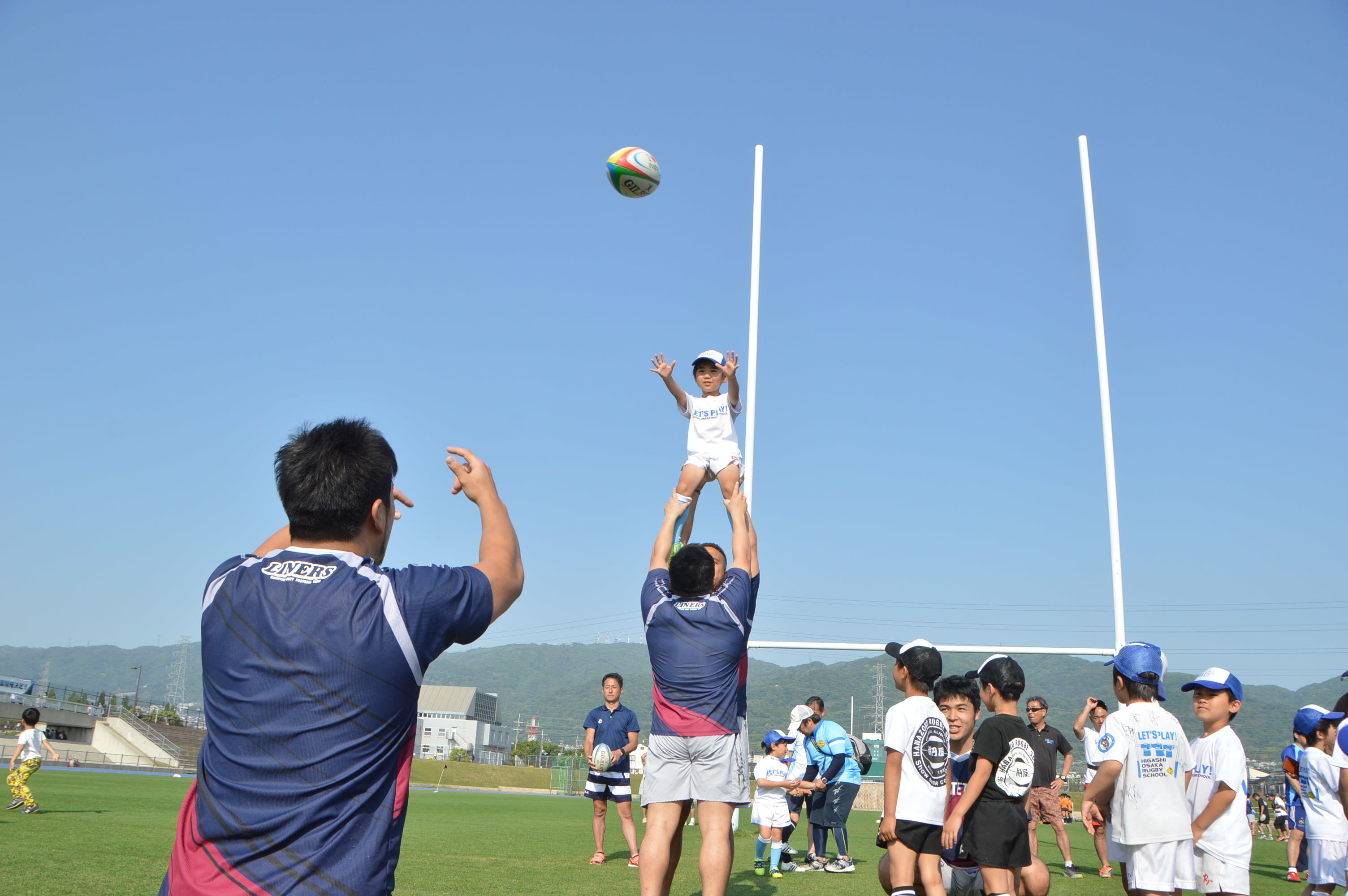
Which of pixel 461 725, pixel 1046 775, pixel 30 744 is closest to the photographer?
pixel 1046 775

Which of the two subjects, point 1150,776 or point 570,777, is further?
point 570,777

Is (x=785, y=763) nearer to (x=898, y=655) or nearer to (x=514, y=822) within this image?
(x=898, y=655)

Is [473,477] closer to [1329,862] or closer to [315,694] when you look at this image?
[315,694]

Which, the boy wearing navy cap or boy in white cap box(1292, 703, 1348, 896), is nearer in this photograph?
the boy wearing navy cap

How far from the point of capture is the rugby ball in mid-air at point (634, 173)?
27.8ft

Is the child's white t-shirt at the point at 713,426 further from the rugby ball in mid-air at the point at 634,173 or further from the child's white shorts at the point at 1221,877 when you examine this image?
the child's white shorts at the point at 1221,877

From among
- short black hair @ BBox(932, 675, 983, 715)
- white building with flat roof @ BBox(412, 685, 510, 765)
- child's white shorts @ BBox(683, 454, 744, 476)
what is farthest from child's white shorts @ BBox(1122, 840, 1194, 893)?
white building with flat roof @ BBox(412, 685, 510, 765)

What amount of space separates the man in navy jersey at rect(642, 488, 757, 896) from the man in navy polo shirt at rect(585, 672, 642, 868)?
487 cm

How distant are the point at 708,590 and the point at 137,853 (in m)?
6.54

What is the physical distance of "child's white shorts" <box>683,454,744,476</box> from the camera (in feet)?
24.7

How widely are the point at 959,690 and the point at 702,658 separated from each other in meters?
1.80

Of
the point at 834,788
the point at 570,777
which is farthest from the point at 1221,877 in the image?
the point at 570,777

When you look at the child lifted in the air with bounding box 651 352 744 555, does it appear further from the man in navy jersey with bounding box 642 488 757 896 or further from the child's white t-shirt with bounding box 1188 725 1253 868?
the child's white t-shirt with bounding box 1188 725 1253 868

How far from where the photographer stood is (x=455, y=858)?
942cm
